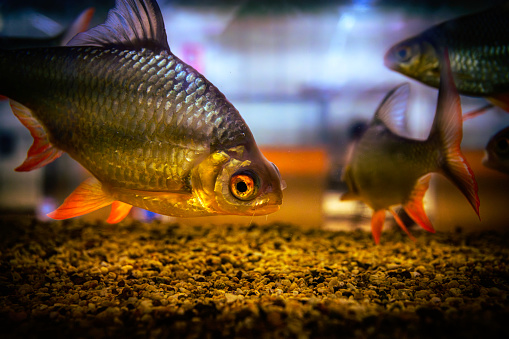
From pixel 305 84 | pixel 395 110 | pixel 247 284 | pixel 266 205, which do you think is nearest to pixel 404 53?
pixel 395 110

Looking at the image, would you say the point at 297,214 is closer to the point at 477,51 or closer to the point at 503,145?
the point at 503,145

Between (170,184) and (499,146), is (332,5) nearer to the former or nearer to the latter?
(499,146)

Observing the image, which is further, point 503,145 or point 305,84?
point 305,84

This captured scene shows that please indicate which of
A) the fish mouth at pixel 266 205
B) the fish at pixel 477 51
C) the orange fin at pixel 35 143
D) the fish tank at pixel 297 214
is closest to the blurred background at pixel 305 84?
the fish tank at pixel 297 214

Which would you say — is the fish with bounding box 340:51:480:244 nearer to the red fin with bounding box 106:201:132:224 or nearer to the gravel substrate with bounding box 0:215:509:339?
the gravel substrate with bounding box 0:215:509:339

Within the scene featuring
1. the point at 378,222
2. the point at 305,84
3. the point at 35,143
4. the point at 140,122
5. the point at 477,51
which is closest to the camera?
the point at 140,122

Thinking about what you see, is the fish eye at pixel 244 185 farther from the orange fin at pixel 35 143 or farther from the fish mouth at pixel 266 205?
the orange fin at pixel 35 143

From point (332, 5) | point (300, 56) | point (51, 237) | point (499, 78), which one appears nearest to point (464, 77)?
point (499, 78)
